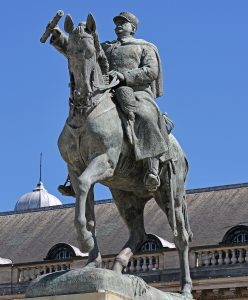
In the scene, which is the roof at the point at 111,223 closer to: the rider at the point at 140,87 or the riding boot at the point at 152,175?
the rider at the point at 140,87

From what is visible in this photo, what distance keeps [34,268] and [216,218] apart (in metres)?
8.14

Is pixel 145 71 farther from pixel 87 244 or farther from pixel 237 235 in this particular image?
pixel 237 235

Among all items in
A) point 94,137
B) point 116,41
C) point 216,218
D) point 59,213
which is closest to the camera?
point 94,137

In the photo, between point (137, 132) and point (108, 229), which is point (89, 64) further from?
point (108, 229)

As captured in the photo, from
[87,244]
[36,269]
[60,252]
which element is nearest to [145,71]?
[87,244]

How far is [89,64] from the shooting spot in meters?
18.1

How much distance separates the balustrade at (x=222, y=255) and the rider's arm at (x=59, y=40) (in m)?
38.4

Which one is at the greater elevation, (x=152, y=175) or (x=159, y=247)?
(x=159, y=247)

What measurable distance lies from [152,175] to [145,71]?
148 cm

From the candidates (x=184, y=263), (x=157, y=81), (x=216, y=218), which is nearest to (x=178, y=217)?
(x=184, y=263)

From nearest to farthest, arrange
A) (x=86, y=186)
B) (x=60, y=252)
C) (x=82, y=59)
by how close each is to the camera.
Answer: (x=86, y=186), (x=82, y=59), (x=60, y=252)

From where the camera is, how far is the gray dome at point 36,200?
80988 millimetres

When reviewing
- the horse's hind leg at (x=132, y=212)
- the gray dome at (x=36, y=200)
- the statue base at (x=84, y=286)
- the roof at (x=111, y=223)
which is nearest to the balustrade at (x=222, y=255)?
the roof at (x=111, y=223)

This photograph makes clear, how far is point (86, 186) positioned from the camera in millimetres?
A: 17547
